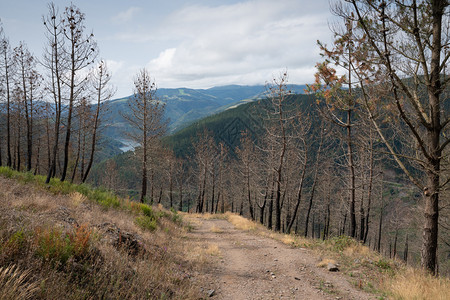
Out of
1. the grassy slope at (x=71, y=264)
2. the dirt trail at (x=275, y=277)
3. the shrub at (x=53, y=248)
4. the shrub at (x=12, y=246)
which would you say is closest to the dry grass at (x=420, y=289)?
the dirt trail at (x=275, y=277)

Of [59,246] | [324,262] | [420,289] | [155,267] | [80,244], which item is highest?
[59,246]

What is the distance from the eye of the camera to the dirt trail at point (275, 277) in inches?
203

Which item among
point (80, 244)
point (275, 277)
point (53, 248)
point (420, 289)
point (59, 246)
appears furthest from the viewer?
point (275, 277)

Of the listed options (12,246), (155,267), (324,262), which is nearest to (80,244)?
(12,246)

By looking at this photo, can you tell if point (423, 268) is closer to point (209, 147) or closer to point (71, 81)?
point (71, 81)

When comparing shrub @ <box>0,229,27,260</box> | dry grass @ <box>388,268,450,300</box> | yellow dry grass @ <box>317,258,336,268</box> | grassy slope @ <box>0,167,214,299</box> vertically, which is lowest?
yellow dry grass @ <box>317,258,336,268</box>

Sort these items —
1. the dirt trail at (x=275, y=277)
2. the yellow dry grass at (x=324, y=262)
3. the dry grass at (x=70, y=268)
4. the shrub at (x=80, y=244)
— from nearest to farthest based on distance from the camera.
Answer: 1. the dry grass at (x=70, y=268)
2. the shrub at (x=80, y=244)
3. the dirt trail at (x=275, y=277)
4. the yellow dry grass at (x=324, y=262)

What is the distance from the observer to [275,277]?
617 cm

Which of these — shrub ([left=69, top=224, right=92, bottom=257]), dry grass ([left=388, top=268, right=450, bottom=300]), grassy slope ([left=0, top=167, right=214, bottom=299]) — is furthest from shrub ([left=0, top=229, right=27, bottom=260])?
dry grass ([left=388, top=268, right=450, bottom=300])

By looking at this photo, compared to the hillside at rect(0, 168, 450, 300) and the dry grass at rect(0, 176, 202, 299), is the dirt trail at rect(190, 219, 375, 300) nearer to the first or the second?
the hillside at rect(0, 168, 450, 300)

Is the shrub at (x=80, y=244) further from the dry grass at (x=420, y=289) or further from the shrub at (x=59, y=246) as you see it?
the dry grass at (x=420, y=289)

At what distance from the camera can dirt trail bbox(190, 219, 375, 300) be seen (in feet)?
16.9

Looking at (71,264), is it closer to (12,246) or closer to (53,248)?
(53,248)

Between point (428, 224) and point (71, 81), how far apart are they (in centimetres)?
1826
